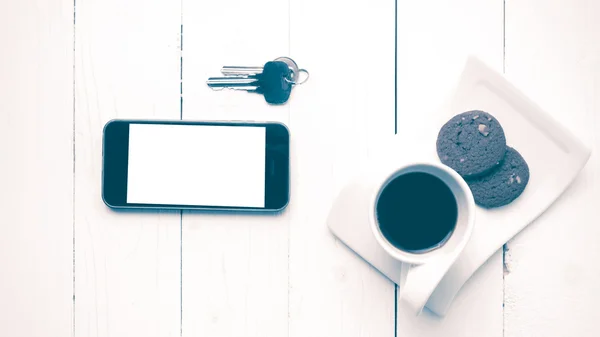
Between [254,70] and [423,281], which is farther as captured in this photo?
[254,70]

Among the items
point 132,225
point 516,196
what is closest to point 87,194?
point 132,225

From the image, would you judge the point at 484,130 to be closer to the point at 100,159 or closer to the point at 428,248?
the point at 428,248

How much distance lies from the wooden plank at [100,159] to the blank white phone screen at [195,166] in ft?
0.07

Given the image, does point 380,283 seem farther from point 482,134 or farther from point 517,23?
point 517,23

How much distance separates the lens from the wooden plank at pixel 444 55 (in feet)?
1.60

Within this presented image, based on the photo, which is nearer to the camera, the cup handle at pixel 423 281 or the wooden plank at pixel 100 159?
the cup handle at pixel 423 281

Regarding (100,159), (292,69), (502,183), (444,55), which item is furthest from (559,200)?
(100,159)

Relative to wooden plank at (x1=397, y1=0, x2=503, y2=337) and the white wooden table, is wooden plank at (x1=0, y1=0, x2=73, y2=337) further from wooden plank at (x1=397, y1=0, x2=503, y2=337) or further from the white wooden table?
wooden plank at (x1=397, y1=0, x2=503, y2=337)

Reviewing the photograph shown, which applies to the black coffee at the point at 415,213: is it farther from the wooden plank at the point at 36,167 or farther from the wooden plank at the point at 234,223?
the wooden plank at the point at 36,167

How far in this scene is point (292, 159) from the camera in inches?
19.3

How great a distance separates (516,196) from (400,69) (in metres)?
0.16

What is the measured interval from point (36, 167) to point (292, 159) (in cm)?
26

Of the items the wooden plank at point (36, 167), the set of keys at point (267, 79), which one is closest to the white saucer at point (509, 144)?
the set of keys at point (267, 79)

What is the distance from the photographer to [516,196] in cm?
46
